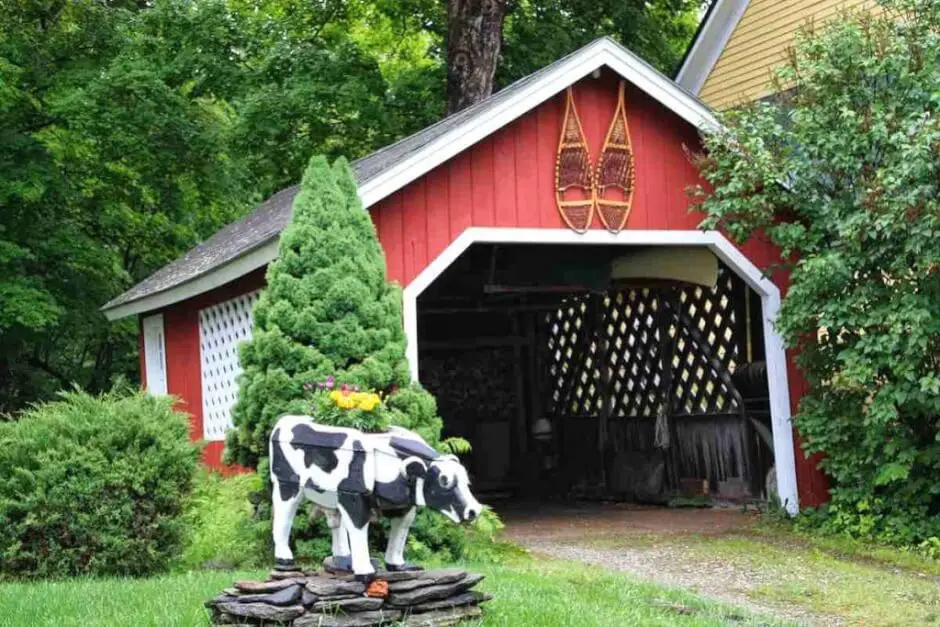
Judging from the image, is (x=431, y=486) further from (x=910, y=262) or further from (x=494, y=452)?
(x=494, y=452)

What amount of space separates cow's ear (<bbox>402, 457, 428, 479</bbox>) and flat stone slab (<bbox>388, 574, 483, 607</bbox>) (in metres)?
0.52

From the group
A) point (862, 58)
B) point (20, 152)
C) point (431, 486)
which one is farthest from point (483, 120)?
point (20, 152)

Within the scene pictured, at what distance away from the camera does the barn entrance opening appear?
12.9m

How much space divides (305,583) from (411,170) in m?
4.84

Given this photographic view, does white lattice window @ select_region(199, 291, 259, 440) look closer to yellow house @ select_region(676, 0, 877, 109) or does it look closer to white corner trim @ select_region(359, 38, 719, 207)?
white corner trim @ select_region(359, 38, 719, 207)

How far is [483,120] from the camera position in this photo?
1041cm

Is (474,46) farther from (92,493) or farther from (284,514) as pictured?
(284,514)

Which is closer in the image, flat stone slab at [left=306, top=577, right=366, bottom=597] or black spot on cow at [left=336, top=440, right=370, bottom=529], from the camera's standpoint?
flat stone slab at [left=306, top=577, right=366, bottom=597]

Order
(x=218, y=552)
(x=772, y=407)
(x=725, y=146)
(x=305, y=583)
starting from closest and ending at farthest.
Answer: (x=305, y=583) < (x=218, y=552) < (x=725, y=146) < (x=772, y=407)

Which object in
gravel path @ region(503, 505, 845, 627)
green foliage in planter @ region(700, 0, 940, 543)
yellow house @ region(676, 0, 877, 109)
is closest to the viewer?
gravel path @ region(503, 505, 845, 627)

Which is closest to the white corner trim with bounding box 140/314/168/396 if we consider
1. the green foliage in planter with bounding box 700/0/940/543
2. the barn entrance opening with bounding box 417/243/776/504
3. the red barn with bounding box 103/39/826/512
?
the red barn with bounding box 103/39/826/512

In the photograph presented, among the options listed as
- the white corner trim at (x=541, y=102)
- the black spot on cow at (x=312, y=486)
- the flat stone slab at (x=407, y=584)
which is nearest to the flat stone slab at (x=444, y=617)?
the flat stone slab at (x=407, y=584)

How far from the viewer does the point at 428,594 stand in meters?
5.98

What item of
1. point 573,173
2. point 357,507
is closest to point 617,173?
point 573,173
